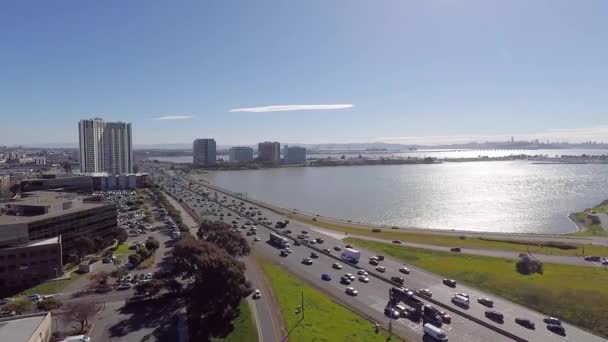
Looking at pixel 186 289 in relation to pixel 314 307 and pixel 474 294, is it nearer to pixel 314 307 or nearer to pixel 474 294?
pixel 314 307

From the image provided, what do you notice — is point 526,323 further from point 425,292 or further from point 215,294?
point 215,294

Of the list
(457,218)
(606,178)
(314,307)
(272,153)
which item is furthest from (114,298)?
(272,153)

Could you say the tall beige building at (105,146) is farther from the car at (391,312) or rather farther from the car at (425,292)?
the car at (391,312)

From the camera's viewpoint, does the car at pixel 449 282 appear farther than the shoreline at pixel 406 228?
No

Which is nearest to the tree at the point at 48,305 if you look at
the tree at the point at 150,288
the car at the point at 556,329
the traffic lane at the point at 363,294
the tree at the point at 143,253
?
the tree at the point at 150,288

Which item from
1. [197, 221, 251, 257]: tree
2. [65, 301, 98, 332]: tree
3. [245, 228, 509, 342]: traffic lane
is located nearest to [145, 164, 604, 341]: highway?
[245, 228, 509, 342]: traffic lane

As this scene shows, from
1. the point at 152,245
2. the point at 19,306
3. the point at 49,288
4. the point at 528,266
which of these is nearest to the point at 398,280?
the point at 528,266
